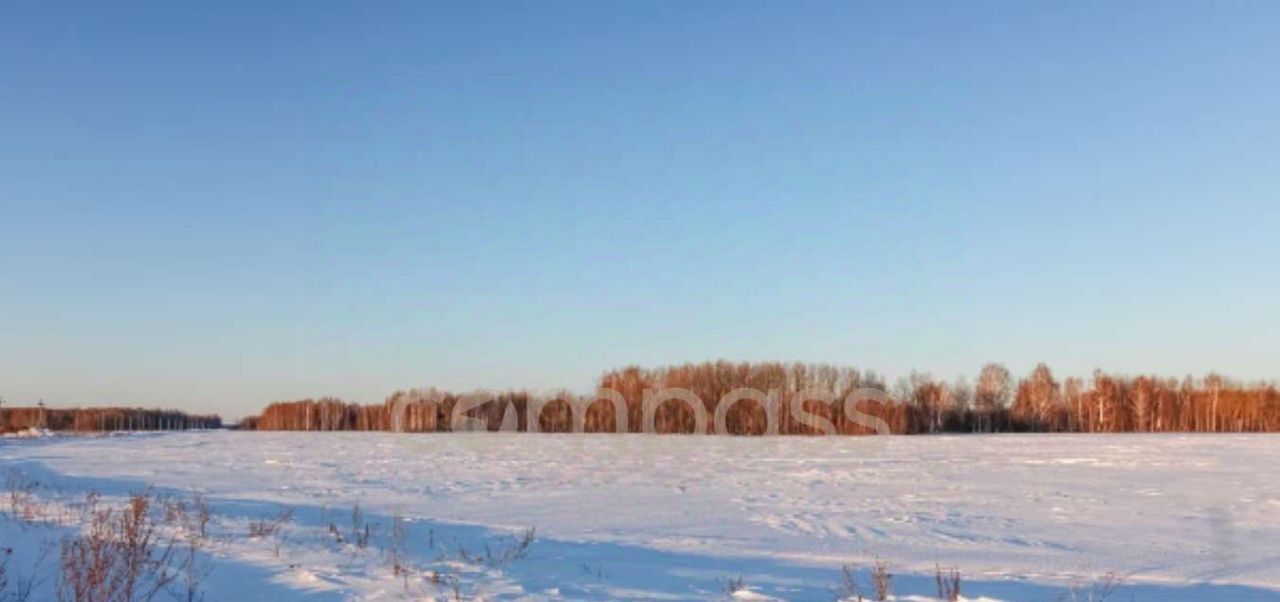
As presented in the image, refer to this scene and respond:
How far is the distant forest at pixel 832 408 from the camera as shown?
152 ft

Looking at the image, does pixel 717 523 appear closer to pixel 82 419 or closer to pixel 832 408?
pixel 832 408

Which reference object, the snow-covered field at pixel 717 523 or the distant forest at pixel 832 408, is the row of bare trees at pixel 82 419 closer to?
the distant forest at pixel 832 408

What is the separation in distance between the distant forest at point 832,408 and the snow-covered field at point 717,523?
26098 millimetres

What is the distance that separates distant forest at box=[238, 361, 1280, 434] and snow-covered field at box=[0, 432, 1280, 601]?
1027 inches

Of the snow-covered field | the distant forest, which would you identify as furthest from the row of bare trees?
the snow-covered field

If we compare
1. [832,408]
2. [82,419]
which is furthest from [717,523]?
[82,419]

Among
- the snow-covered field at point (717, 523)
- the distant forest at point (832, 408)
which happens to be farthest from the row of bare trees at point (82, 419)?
the snow-covered field at point (717, 523)

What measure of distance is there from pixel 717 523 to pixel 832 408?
120 feet

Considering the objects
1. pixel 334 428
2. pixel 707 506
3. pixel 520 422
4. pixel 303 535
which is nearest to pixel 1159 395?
pixel 520 422

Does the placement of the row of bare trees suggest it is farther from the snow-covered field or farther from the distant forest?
the snow-covered field

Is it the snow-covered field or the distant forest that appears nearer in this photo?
the snow-covered field

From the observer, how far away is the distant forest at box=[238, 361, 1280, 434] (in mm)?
46188

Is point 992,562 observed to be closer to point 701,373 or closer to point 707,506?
point 707,506

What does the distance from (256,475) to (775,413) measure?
105ft
